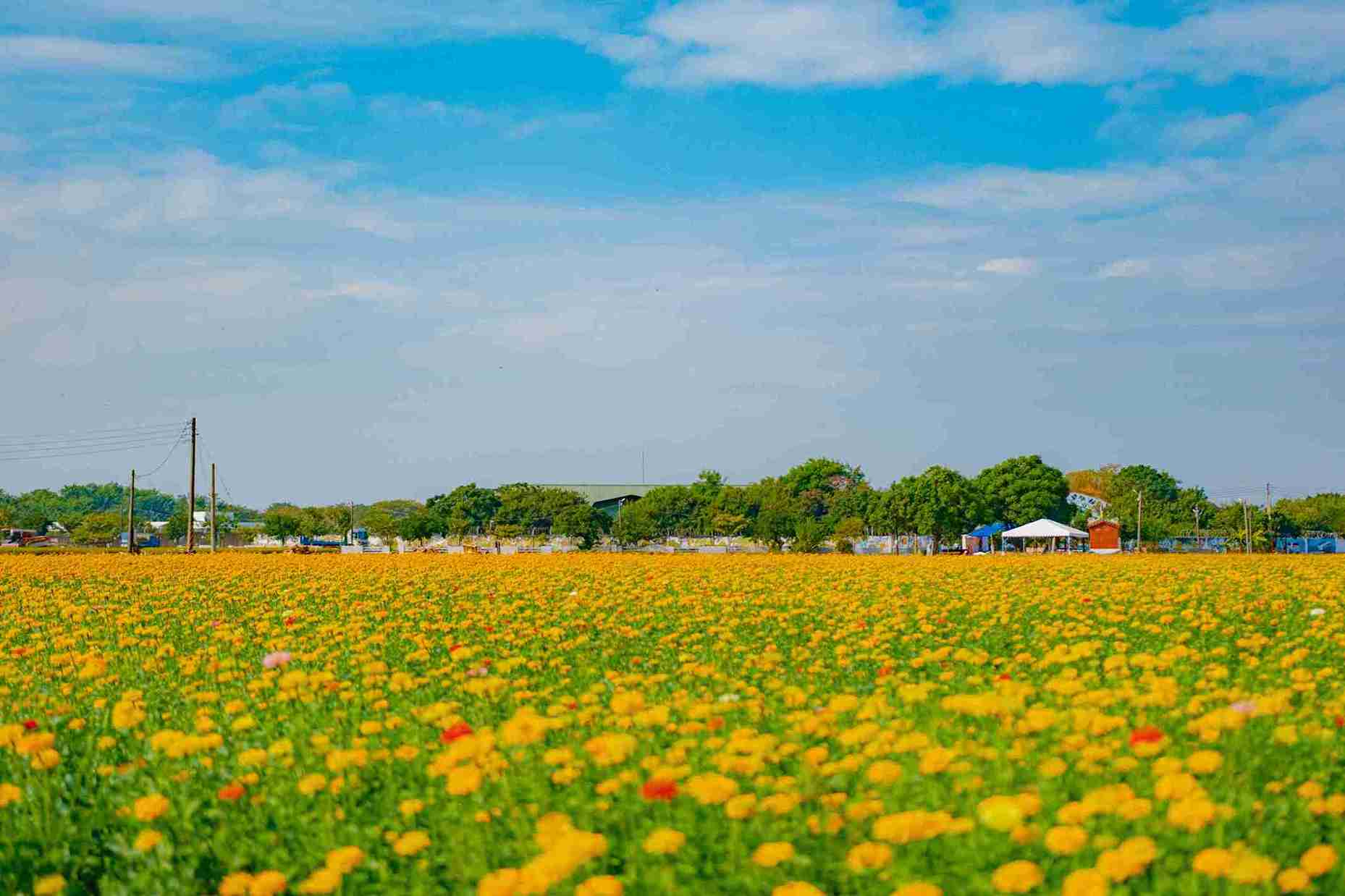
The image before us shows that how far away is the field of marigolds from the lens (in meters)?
3.61

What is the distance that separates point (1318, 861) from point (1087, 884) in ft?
2.42

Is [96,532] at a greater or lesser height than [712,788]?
lesser

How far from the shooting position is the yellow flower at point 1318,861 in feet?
10.7

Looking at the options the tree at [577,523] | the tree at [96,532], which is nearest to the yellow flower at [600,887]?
the tree at [577,523]

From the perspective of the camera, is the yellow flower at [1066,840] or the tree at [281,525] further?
the tree at [281,525]

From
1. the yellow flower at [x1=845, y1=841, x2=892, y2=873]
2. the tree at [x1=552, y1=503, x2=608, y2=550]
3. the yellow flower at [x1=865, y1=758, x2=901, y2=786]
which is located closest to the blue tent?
the tree at [x1=552, y1=503, x2=608, y2=550]

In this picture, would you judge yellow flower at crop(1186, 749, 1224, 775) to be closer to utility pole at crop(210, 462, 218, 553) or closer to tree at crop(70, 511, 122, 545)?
utility pole at crop(210, 462, 218, 553)

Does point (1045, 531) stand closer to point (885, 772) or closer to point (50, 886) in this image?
point (885, 772)

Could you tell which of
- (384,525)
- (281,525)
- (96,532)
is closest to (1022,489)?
(384,525)

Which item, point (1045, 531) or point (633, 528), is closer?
point (1045, 531)

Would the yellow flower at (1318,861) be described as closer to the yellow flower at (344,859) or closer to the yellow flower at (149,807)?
the yellow flower at (344,859)

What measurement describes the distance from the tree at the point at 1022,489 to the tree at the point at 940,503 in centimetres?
758

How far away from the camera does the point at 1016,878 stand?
3.15 meters

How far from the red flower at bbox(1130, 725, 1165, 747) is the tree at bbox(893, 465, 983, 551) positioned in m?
57.1
